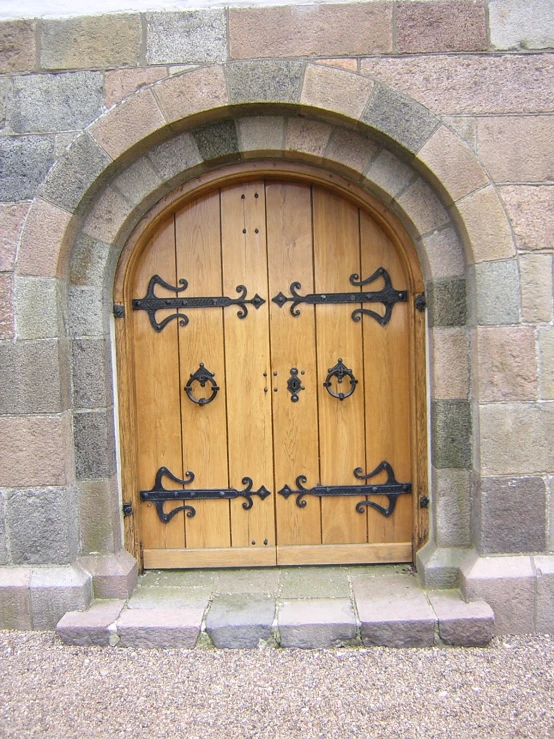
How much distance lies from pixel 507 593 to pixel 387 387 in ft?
3.45

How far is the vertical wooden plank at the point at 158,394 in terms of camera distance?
2893mm

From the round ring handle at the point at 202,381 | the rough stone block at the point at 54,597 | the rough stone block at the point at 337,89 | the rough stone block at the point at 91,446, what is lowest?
the rough stone block at the point at 54,597

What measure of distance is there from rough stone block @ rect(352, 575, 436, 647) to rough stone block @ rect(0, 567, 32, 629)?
4.80ft

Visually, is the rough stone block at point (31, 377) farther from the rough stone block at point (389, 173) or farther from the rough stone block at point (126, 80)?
the rough stone block at point (389, 173)

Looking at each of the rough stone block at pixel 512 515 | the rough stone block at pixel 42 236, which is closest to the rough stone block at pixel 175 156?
the rough stone block at pixel 42 236

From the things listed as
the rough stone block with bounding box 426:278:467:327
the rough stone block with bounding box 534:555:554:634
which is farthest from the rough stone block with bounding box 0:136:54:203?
the rough stone block with bounding box 534:555:554:634

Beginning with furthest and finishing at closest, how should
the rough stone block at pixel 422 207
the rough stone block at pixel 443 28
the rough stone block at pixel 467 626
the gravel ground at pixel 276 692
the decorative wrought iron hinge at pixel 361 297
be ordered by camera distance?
the decorative wrought iron hinge at pixel 361 297 < the rough stone block at pixel 422 207 < the rough stone block at pixel 443 28 < the rough stone block at pixel 467 626 < the gravel ground at pixel 276 692

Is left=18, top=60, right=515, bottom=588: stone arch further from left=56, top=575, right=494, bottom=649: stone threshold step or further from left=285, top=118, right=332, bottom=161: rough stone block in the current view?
left=56, top=575, right=494, bottom=649: stone threshold step

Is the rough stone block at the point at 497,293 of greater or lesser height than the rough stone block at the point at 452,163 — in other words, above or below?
below

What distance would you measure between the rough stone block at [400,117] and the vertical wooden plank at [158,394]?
3.51 ft

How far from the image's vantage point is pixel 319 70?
8.24 feet

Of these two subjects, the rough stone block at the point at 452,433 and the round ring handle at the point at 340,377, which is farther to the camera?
the round ring handle at the point at 340,377

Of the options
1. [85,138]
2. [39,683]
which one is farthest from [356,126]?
[39,683]

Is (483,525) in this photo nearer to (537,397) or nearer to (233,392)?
(537,397)
